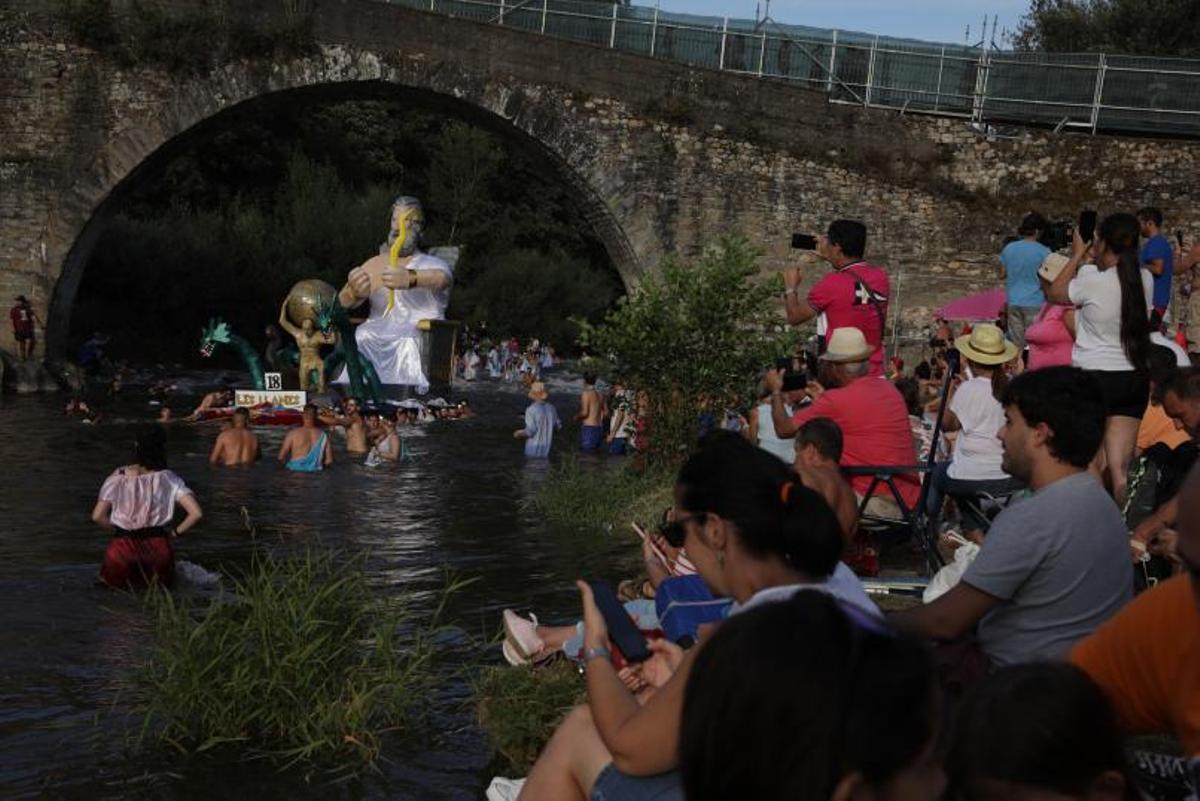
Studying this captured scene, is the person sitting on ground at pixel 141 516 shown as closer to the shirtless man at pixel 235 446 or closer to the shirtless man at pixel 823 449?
the shirtless man at pixel 823 449

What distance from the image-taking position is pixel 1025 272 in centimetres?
997

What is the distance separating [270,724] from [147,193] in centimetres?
3336

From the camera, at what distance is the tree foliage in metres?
31.4

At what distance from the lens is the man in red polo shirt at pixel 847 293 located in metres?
7.82

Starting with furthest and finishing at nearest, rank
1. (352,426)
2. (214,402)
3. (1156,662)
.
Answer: (214,402) < (352,426) < (1156,662)

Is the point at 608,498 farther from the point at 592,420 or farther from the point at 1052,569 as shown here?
the point at 1052,569

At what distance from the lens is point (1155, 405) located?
292 inches

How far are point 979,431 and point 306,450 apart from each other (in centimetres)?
861

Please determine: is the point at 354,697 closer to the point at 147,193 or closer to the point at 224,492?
the point at 224,492

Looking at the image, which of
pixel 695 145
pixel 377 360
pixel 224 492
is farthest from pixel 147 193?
pixel 224 492

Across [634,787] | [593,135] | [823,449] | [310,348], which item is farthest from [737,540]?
[593,135]

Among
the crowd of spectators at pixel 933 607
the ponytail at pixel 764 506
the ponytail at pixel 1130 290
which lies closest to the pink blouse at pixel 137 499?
the crowd of spectators at pixel 933 607

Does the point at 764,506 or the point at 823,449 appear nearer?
the point at 764,506

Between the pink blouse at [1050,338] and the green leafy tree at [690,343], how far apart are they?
3297 mm
